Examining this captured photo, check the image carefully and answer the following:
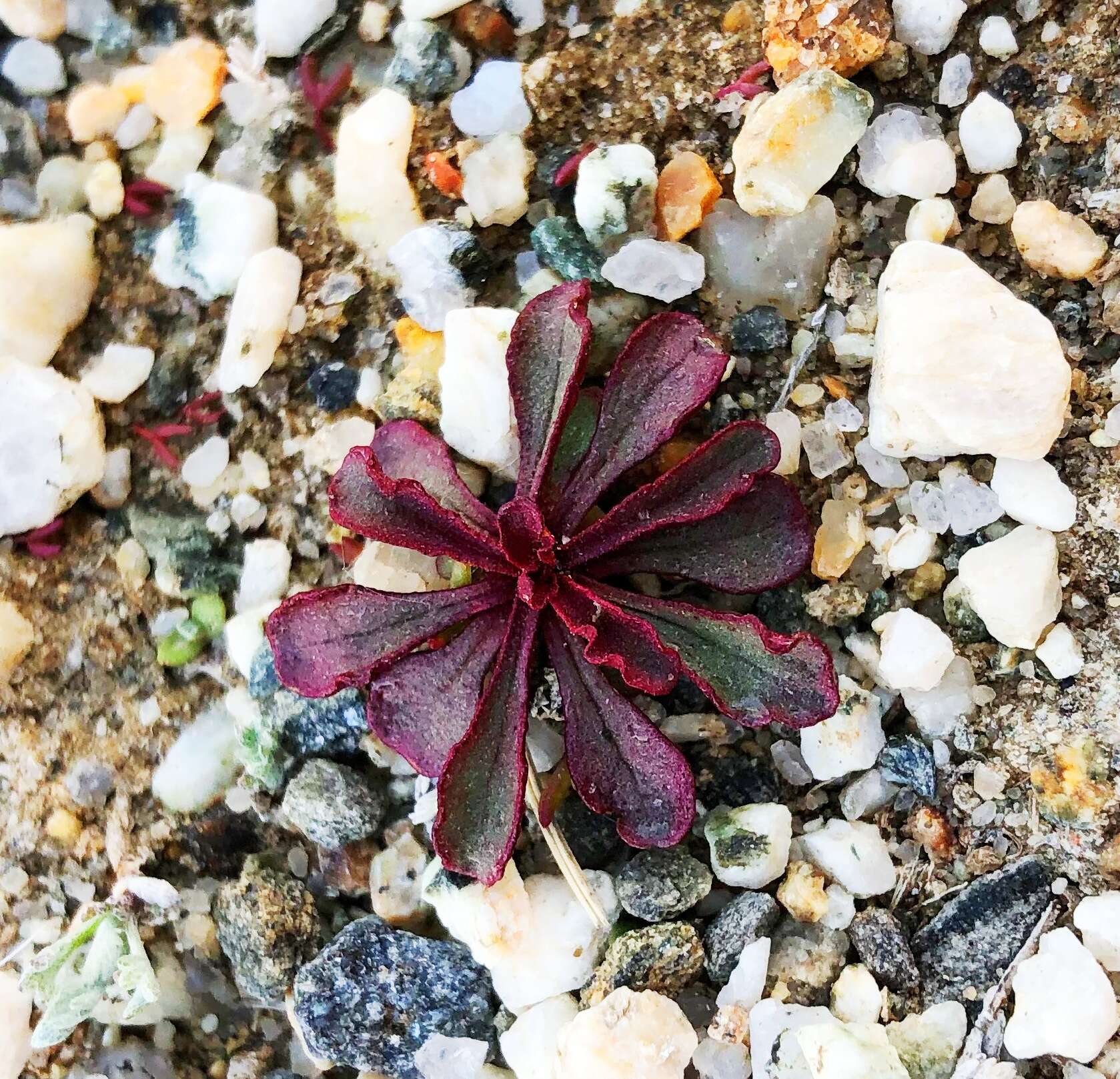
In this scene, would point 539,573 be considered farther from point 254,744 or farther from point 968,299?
point 968,299

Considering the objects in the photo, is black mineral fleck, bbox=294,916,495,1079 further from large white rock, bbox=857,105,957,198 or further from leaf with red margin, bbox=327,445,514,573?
large white rock, bbox=857,105,957,198

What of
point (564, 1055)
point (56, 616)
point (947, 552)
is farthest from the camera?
point (56, 616)

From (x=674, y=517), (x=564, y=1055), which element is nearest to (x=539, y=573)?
(x=674, y=517)

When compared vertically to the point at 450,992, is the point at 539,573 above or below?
above

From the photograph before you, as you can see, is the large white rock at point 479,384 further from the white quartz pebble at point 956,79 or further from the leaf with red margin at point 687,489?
the white quartz pebble at point 956,79

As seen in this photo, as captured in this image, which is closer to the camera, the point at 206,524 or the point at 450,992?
the point at 450,992

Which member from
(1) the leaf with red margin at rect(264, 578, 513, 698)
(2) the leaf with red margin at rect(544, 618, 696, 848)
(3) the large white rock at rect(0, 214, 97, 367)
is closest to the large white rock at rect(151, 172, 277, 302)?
(3) the large white rock at rect(0, 214, 97, 367)

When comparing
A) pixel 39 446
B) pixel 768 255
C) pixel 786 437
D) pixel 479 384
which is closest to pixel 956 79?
pixel 768 255

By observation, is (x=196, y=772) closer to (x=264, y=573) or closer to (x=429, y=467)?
(x=264, y=573)
